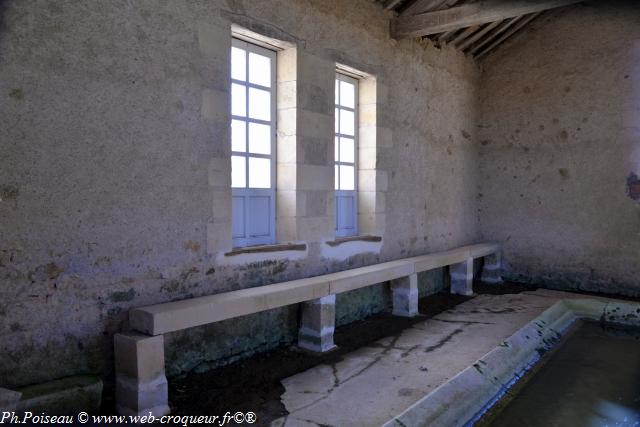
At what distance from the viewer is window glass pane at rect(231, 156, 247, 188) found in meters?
3.29

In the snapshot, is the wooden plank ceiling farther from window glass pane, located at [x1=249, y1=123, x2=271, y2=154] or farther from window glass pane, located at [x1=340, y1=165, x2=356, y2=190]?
window glass pane, located at [x1=249, y1=123, x2=271, y2=154]

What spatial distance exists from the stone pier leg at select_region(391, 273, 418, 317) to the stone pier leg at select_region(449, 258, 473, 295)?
1.04 metres

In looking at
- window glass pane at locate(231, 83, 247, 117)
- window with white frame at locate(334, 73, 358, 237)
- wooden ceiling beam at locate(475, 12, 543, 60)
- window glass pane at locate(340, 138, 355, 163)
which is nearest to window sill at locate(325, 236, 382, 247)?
window with white frame at locate(334, 73, 358, 237)

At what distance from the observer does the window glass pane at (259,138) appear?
3.41 m

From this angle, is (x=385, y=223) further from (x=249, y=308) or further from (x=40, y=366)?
(x=40, y=366)

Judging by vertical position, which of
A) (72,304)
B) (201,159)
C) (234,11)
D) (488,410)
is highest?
(234,11)

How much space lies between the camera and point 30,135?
2.24 m

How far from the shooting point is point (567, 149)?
5.48 metres

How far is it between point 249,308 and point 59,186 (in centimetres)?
120

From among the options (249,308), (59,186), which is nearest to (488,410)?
(249,308)

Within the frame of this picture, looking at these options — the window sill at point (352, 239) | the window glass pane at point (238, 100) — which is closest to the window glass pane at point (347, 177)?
the window sill at point (352, 239)

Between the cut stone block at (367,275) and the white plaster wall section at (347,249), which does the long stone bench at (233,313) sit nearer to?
the cut stone block at (367,275)

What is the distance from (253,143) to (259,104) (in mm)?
280

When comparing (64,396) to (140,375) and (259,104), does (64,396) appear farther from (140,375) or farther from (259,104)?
(259,104)
